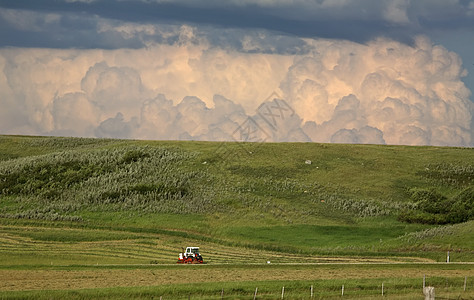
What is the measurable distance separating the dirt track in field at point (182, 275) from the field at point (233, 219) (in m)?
0.16

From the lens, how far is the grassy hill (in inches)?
3489

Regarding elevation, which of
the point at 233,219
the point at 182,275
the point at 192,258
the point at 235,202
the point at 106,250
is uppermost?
the point at 235,202

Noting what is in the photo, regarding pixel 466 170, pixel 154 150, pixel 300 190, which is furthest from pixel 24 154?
pixel 466 170

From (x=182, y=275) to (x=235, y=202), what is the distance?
5306 cm

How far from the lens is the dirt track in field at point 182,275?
56.1 meters

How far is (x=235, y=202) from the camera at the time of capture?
116125 millimetres

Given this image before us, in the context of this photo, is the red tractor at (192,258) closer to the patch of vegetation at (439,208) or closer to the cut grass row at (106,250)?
the cut grass row at (106,250)

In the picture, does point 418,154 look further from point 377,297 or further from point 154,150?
point 377,297

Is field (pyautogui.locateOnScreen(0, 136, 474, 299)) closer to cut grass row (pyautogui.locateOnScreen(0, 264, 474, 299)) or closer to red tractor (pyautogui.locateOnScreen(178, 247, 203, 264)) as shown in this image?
cut grass row (pyautogui.locateOnScreen(0, 264, 474, 299))

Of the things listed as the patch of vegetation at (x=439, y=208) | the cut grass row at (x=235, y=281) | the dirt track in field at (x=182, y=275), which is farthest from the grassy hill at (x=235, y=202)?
the cut grass row at (x=235, y=281)

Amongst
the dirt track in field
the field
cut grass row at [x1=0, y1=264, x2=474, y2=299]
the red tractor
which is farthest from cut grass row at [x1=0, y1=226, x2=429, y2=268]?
cut grass row at [x1=0, y1=264, x2=474, y2=299]

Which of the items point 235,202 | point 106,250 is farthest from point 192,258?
point 235,202

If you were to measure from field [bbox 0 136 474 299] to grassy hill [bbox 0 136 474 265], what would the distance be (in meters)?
0.28

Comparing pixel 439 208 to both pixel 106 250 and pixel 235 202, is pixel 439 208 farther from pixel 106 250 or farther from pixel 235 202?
pixel 106 250
